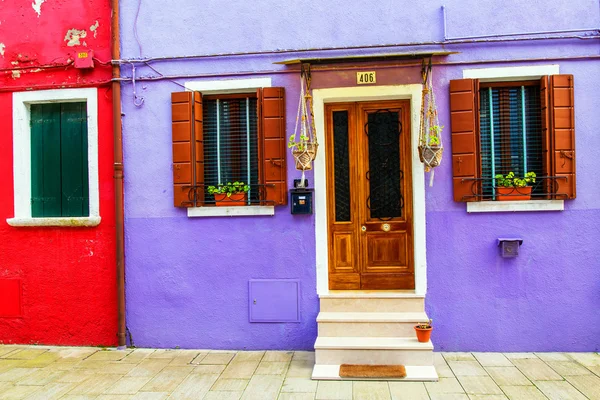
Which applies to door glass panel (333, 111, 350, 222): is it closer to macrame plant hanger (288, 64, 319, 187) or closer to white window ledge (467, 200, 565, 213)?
macrame plant hanger (288, 64, 319, 187)

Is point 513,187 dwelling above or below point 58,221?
above

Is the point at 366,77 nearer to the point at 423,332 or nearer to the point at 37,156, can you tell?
the point at 423,332

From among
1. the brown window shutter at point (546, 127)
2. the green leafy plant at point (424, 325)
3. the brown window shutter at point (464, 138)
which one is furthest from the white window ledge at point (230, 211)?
the brown window shutter at point (546, 127)

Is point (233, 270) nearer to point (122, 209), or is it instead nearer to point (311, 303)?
point (311, 303)

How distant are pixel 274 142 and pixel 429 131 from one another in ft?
5.79

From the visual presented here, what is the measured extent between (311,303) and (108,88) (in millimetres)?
3609

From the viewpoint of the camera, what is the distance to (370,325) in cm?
573

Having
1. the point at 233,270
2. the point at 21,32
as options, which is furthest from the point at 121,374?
the point at 21,32

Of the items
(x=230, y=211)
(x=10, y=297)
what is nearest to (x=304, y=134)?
(x=230, y=211)

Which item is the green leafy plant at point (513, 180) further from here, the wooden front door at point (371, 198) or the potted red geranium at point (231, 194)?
the potted red geranium at point (231, 194)

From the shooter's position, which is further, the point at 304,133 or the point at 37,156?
the point at 37,156

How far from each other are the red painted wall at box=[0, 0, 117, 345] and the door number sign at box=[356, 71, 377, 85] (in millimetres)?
3081

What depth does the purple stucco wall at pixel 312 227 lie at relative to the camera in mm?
5902

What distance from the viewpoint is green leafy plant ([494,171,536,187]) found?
5938 mm
